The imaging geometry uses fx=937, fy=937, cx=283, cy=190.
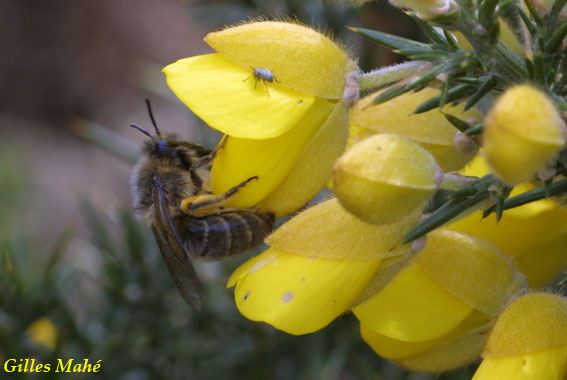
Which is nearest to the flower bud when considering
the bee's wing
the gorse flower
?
the gorse flower

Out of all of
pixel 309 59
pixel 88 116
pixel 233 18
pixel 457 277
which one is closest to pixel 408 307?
pixel 457 277

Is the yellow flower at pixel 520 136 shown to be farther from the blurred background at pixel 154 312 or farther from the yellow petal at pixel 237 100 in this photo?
the blurred background at pixel 154 312

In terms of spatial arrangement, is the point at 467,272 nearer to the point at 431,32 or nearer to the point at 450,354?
the point at 450,354

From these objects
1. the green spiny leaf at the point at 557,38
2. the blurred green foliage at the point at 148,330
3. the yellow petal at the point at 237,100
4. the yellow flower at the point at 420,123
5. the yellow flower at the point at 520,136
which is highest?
the green spiny leaf at the point at 557,38

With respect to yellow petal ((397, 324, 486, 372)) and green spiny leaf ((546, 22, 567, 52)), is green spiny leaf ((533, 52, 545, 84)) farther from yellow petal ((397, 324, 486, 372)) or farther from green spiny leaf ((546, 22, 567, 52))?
yellow petal ((397, 324, 486, 372))

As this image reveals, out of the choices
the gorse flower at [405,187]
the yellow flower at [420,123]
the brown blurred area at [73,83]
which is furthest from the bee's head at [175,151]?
the brown blurred area at [73,83]

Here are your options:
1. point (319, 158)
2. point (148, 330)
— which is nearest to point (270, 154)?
point (319, 158)
